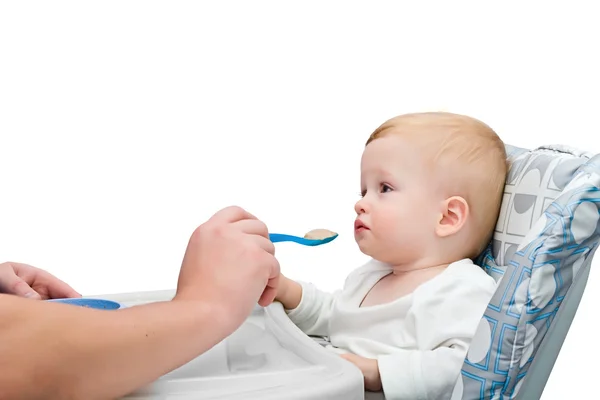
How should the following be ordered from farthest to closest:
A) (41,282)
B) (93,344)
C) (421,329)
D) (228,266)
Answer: (41,282) < (421,329) < (228,266) < (93,344)

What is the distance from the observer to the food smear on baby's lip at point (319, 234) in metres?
1.34

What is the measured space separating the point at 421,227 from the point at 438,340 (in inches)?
8.1

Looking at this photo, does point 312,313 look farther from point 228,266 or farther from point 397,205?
point 228,266

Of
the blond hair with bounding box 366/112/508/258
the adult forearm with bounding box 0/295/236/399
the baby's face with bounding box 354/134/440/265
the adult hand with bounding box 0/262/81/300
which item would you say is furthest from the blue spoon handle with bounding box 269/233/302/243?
the adult forearm with bounding box 0/295/236/399

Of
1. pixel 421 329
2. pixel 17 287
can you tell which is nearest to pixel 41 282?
pixel 17 287

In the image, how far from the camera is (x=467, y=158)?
4.12ft

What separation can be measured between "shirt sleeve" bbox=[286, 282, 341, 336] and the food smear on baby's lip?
110 mm

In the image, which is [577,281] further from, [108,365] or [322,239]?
[108,365]

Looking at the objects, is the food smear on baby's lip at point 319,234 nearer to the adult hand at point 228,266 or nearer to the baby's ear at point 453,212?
the baby's ear at point 453,212

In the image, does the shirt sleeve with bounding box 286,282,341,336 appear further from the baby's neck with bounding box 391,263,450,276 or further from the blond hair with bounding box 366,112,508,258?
the blond hair with bounding box 366,112,508,258

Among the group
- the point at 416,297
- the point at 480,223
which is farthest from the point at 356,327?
the point at 480,223

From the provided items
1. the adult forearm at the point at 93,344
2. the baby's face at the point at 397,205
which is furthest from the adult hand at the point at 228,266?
the baby's face at the point at 397,205

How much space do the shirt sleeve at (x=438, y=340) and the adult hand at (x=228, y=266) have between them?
0.27 metres

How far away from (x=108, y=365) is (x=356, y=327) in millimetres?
570
